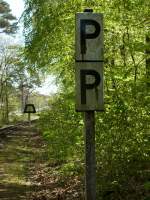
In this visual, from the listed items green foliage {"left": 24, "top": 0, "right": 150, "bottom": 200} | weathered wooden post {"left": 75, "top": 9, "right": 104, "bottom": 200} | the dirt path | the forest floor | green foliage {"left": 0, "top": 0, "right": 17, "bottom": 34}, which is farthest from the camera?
green foliage {"left": 0, "top": 0, "right": 17, "bottom": 34}

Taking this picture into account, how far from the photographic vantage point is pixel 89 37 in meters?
5.89

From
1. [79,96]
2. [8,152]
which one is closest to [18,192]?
[79,96]

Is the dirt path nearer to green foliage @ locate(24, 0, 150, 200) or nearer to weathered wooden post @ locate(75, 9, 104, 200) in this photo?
green foliage @ locate(24, 0, 150, 200)

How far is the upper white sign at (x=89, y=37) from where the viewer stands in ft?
19.2

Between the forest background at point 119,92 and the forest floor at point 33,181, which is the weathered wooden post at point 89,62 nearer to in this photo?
the forest background at point 119,92

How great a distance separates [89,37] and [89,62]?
290 mm

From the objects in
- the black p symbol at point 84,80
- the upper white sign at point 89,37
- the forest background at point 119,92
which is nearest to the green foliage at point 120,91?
the forest background at point 119,92

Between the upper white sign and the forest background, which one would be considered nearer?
the upper white sign

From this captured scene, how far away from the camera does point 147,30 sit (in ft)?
33.7

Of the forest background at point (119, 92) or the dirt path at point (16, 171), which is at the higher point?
the forest background at point (119, 92)

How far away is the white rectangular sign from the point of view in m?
5.83


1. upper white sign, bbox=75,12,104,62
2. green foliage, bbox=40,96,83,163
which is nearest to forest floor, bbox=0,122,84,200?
green foliage, bbox=40,96,83,163

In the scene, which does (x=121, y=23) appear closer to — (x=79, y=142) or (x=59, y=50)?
(x=59, y=50)

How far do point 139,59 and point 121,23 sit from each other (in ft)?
3.27
